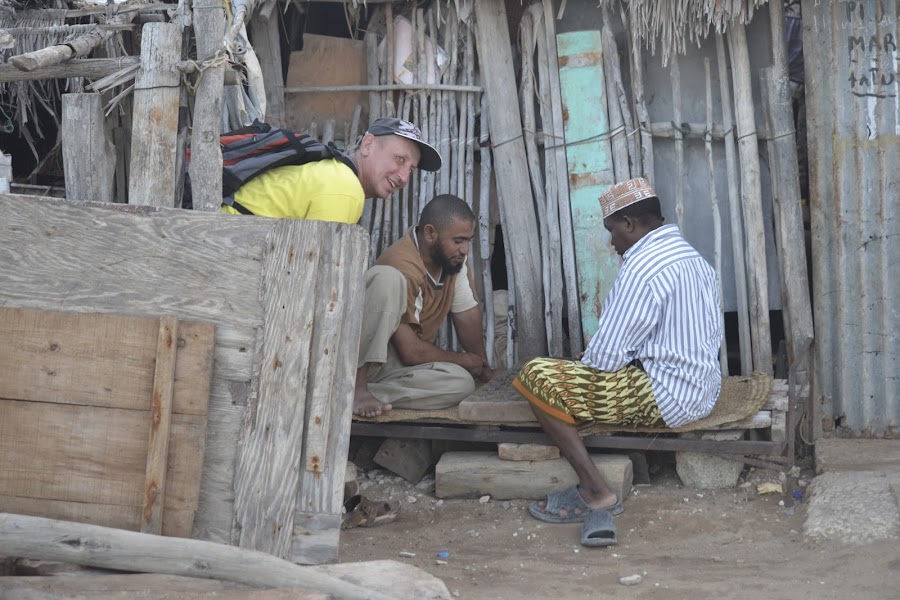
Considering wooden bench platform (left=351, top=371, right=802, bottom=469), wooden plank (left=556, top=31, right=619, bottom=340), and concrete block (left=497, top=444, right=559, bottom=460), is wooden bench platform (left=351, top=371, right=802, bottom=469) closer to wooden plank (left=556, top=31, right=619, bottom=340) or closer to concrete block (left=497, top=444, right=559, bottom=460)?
concrete block (left=497, top=444, right=559, bottom=460)

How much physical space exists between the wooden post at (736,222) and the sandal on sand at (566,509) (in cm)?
122

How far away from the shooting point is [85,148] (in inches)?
148

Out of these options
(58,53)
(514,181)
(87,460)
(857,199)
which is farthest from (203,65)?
(857,199)

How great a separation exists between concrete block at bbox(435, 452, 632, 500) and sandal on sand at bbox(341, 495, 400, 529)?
0.35 metres

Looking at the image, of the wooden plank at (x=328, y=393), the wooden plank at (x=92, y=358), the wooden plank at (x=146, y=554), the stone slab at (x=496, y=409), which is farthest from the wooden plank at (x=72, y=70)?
the stone slab at (x=496, y=409)

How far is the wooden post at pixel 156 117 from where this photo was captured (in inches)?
139

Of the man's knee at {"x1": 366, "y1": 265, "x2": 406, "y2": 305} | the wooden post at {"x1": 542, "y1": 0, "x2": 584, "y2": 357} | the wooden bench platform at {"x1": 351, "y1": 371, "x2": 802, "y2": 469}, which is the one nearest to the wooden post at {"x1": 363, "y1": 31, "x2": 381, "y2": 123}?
the wooden post at {"x1": 542, "y1": 0, "x2": 584, "y2": 357}

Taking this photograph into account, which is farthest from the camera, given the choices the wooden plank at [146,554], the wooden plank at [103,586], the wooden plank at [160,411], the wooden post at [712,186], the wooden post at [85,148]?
the wooden post at [712,186]

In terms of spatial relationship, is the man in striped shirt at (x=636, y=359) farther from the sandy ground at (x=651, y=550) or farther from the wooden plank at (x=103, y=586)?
the wooden plank at (x=103, y=586)

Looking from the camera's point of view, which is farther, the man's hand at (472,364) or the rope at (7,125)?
the rope at (7,125)

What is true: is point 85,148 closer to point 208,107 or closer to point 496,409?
point 208,107

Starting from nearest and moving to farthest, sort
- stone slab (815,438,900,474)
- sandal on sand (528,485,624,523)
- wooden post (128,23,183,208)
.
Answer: wooden post (128,23,183,208) < sandal on sand (528,485,624,523) < stone slab (815,438,900,474)

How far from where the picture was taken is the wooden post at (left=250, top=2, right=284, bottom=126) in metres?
5.82

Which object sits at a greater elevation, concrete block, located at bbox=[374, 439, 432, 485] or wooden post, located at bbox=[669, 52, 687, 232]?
wooden post, located at bbox=[669, 52, 687, 232]
